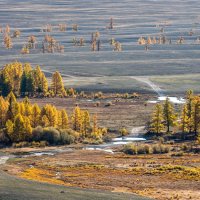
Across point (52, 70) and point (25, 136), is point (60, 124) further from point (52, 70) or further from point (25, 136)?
point (52, 70)

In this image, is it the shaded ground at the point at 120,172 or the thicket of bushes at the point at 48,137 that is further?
the thicket of bushes at the point at 48,137

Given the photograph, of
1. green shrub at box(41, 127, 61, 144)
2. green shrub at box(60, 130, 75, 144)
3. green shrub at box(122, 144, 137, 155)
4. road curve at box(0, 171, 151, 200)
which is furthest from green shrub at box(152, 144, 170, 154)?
road curve at box(0, 171, 151, 200)

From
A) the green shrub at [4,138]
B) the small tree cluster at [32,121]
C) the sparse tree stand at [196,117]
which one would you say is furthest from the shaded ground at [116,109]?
the green shrub at [4,138]

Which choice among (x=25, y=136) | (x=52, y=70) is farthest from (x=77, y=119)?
(x=52, y=70)

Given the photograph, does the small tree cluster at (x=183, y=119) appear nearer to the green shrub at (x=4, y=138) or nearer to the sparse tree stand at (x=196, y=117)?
the sparse tree stand at (x=196, y=117)

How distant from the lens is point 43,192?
46156mm

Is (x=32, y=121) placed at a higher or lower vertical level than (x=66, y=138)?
higher

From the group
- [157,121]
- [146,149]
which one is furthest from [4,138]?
[157,121]

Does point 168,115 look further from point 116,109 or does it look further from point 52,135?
point 116,109

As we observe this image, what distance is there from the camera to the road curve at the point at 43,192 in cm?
4415

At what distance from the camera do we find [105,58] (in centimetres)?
18062

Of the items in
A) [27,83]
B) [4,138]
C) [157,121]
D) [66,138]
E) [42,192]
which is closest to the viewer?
[42,192]

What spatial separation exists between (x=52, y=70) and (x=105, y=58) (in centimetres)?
2545

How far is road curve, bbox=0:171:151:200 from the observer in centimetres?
4415
